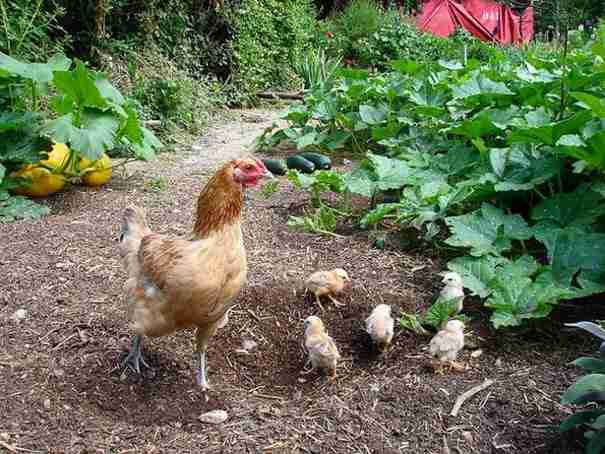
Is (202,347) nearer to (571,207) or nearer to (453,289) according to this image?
(453,289)

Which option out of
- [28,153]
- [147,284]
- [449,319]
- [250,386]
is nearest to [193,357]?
[250,386]

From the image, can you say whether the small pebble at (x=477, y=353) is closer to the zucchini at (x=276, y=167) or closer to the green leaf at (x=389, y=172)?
the green leaf at (x=389, y=172)

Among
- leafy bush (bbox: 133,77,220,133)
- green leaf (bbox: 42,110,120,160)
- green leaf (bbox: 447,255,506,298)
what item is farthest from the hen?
leafy bush (bbox: 133,77,220,133)

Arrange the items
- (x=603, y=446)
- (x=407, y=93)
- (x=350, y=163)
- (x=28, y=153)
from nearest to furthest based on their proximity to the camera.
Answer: (x=603, y=446), (x=28, y=153), (x=407, y=93), (x=350, y=163)

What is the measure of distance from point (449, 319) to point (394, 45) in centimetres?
1257

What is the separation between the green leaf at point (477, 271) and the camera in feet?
11.1

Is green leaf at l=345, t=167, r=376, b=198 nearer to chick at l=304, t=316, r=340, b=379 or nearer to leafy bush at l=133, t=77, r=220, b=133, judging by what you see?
chick at l=304, t=316, r=340, b=379

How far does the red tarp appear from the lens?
64.5 feet

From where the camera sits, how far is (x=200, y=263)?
2686 millimetres

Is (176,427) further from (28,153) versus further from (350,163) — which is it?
(350,163)

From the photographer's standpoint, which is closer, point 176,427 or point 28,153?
point 176,427

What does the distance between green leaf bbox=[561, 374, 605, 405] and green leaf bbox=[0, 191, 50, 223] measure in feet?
13.4

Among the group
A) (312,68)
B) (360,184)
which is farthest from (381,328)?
(312,68)

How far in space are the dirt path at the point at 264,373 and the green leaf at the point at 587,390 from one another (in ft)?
1.23
